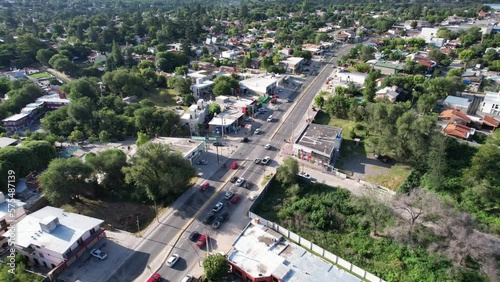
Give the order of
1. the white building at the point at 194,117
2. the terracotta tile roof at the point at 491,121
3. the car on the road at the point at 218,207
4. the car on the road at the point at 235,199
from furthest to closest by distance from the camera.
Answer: the white building at the point at 194,117, the terracotta tile roof at the point at 491,121, the car on the road at the point at 235,199, the car on the road at the point at 218,207

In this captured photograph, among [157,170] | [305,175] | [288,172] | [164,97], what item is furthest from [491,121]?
[164,97]

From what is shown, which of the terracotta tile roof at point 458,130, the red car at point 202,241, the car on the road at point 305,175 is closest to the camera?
the red car at point 202,241

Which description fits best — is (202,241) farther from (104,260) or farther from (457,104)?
(457,104)

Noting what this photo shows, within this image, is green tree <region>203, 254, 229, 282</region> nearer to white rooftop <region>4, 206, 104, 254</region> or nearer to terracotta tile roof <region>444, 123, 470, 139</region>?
white rooftop <region>4, 206, 104, 254</region>

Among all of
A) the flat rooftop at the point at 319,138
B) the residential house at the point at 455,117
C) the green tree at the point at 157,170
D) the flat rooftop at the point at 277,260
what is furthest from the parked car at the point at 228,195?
the residential house at the point at 455,117

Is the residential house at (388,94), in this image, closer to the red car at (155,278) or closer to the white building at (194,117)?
the white building at (194,117)

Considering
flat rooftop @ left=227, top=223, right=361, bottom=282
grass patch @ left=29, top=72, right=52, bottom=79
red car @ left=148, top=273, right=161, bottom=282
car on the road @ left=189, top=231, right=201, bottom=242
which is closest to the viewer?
flat rooftop @ left=227, top=223, right=361, bottom=282

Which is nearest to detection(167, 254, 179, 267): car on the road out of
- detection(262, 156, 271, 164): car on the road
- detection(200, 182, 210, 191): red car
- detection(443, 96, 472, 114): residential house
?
detection(200, 182, 210, 191): red car
